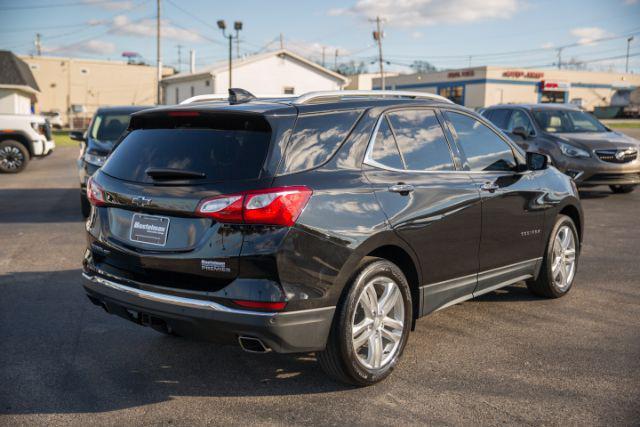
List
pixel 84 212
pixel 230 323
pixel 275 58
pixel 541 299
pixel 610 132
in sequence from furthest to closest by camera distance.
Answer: pixel 275 58 < pixel 610 132 < pixel 84 212 < pixel 541 299 < pixel 230 323

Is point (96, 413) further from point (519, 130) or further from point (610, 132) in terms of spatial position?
point (610, 132)

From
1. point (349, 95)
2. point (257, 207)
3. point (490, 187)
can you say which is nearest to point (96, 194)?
point (257, 207)

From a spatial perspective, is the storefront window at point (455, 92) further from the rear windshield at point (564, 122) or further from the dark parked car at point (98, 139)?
the dark parked car at point (98, 139)

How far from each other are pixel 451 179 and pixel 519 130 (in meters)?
9.12

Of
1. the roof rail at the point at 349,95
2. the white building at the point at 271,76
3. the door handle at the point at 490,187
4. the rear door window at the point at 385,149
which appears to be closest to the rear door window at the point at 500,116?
the door handle at the point at 490,187

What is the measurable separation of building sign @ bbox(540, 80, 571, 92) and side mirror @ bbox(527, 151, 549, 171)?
74.6m

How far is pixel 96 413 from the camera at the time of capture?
3.78 m

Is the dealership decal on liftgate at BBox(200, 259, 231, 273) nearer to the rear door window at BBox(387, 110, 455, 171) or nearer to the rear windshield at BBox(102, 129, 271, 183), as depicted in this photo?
the rear windshield at BBox(102, 129, 271, 183)

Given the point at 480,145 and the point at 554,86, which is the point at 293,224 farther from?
the point at 554,86

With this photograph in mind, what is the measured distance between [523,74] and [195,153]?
249 feet

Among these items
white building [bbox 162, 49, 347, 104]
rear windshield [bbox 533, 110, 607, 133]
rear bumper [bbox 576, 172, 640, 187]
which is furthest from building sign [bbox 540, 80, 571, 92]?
rear bumper [bbox 576, 172, 640, 187]

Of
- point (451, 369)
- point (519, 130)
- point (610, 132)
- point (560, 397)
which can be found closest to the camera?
point (560, 397)

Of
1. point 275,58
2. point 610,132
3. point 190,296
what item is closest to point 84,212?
point 190,296

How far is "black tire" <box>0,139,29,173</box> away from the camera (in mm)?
18938
